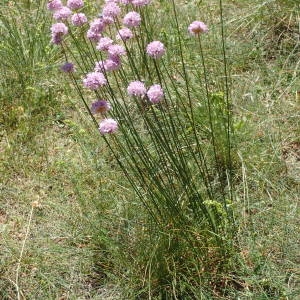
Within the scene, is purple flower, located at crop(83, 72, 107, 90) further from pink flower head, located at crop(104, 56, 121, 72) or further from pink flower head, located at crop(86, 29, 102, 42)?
pink flower head, located at crop(86, 29, 102, 42)

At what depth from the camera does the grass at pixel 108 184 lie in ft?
6.08

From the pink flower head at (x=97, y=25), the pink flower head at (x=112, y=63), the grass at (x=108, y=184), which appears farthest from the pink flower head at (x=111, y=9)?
the grass at (x=108, y=184)

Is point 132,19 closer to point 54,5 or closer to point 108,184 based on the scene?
point 54,5

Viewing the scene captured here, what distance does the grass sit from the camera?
1854 millimetres

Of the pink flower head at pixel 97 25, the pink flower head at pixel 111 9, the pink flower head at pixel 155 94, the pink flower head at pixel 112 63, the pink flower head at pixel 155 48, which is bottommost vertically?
the pink flower head at pixel 155 94

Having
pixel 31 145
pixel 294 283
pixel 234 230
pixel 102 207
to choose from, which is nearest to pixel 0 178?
pixel 31 145

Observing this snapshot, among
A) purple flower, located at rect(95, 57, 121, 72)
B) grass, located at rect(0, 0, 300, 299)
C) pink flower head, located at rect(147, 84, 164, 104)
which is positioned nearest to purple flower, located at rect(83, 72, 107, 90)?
purple flower, located at rect(95, 57, 121, 72)

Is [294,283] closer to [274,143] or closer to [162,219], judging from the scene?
[162,219]

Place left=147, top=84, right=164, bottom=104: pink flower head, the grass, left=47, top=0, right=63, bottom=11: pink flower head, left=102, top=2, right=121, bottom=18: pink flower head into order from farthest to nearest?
1. the grass
2. left=47, top=0, right=63, bottom=11: pink flower head
3. left=102, top=2, right=121, bottom=18: pink flower head
4. left=147, top=84, right=164, bottom=104: pink flower head

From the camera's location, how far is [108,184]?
89.8 inches

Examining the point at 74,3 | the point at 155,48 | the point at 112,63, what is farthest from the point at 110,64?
the point at 74,3

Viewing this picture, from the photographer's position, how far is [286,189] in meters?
2.12

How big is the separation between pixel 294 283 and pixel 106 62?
948 mm

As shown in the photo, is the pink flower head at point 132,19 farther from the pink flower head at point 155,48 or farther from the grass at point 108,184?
the grass at point 108,184
